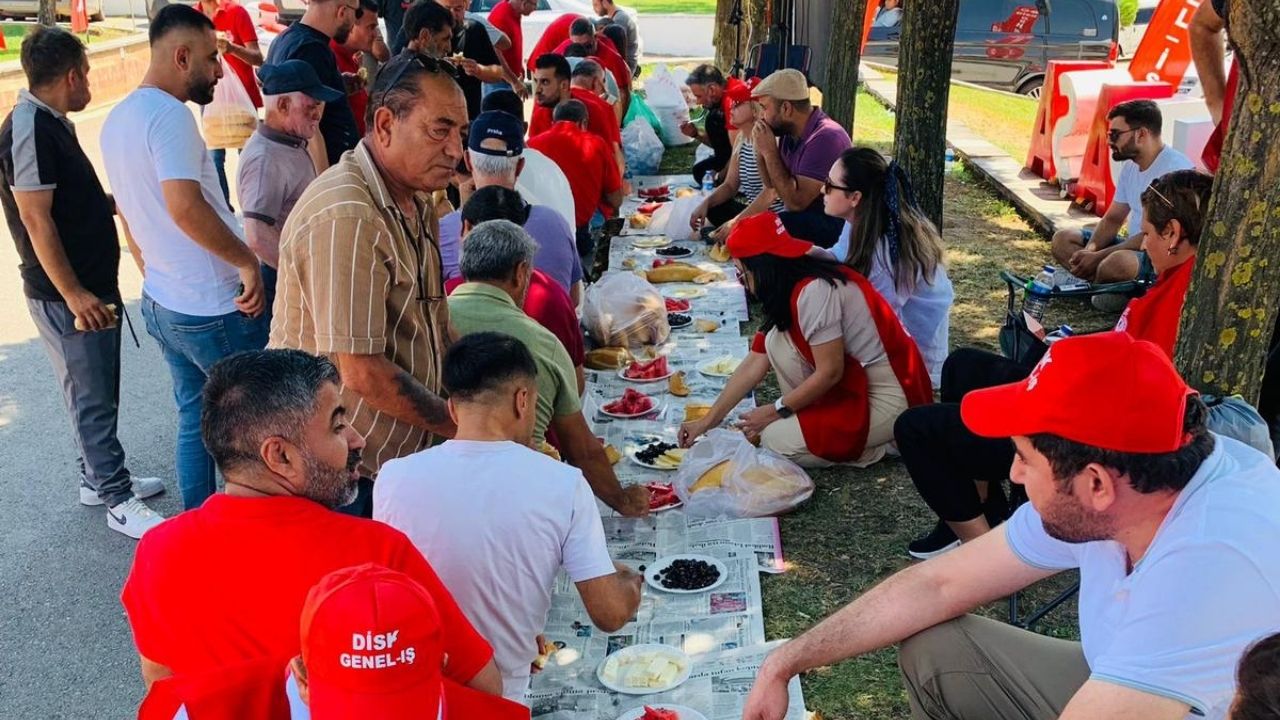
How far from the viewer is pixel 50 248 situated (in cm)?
430

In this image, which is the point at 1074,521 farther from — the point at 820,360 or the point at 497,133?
the point at 497,133

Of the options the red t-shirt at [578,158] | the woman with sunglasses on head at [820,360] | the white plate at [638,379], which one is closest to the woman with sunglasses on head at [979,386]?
the woman with sunglasses on head at [820,360]

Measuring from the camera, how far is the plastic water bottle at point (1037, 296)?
5191 mm

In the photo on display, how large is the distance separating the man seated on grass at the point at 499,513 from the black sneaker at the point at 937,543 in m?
1.61

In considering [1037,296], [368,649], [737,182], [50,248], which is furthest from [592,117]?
[368,649]

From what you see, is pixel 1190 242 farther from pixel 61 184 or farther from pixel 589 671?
pixel 61 184

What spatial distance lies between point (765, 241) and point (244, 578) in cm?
297

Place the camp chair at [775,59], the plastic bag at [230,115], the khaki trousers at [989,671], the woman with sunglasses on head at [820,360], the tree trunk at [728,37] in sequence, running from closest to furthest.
Result: the khaki trousers at [989,671]
the woman with sunglasses on head at [820,360]
the plastic bag at [230,115]
the camp chair at [775,59]
the tree trunk at [728,37]

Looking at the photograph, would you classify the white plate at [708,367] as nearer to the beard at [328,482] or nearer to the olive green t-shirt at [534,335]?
the olive green t-shirt at [534,335]

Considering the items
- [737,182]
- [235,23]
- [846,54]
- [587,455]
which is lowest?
[737,182]

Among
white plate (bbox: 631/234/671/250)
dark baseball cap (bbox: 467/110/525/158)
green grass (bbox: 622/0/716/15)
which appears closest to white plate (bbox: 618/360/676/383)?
dark baseball cap (bbox: 467/110/525/158)

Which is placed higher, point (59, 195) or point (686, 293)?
point (59, 195)

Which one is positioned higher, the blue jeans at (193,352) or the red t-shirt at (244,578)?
the red t-shirt at (244,578)

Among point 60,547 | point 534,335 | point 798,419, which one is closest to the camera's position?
point 534,335
